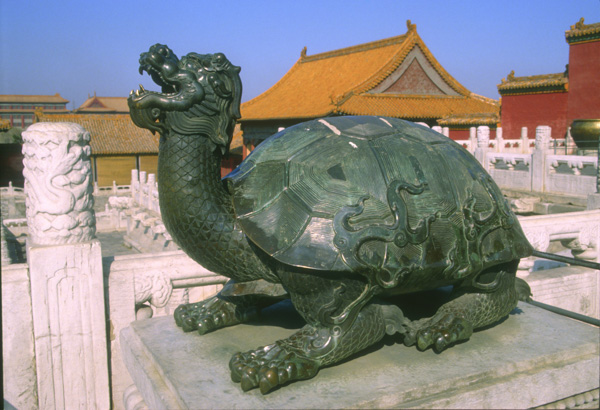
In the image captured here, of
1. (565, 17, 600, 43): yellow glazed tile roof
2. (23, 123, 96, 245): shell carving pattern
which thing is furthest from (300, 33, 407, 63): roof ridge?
(23, 123, 96, 245): shell carving pattern

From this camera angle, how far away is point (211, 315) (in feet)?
8.63

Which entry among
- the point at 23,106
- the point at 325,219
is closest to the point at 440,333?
the point at 325,219

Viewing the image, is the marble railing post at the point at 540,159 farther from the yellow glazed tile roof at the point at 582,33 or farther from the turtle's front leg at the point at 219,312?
the yellow glazed tile roof at the point at 582,33

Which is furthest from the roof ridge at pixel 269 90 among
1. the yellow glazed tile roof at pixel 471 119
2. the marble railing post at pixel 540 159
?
the marble railing post at pixel 540 159

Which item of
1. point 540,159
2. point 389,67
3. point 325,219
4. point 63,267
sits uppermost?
point 389,67

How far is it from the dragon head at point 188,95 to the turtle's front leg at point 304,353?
34.6 inches

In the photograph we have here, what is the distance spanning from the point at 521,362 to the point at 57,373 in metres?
2.28

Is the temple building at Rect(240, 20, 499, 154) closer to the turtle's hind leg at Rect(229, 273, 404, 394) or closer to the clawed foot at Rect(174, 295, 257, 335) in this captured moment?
the clawed foot at Rect(174, 295, 257, 335)

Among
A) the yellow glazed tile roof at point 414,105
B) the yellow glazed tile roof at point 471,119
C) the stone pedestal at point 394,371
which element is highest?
the yellow glazed tile roof at point 414,105

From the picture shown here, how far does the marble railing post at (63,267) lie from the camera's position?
2764 millimetres

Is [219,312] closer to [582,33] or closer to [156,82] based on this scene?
[156,82]

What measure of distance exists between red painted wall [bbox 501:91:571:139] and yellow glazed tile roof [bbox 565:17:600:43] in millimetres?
1731

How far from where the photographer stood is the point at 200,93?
217cm

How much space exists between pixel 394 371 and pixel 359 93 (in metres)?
18.3
